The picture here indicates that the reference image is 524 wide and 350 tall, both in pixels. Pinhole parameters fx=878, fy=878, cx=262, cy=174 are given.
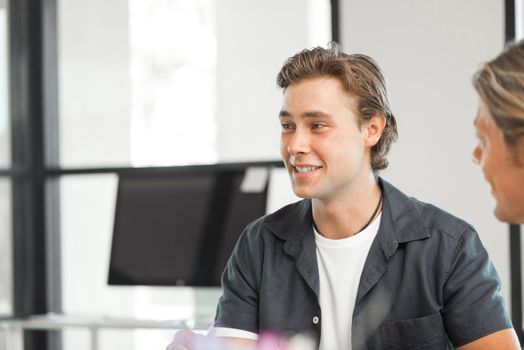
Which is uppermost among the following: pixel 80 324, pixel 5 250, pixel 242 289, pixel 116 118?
pixel 116 118

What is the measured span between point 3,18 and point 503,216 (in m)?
3.68

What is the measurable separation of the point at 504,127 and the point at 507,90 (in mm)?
66

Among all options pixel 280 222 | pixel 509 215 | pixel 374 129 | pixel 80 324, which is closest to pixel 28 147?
pixel 80 324

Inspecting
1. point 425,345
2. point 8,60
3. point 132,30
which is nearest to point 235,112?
point 132,30

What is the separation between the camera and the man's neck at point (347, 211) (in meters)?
2.21

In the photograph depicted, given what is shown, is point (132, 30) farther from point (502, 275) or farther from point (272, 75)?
point (502, 275)

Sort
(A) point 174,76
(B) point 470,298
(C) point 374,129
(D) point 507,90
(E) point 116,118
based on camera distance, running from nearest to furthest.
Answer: (D) point 507,90, (B) point 470,298, (C) point 374,129, (A) point 174,76, (E) point 116,118

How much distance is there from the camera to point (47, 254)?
4758 mm

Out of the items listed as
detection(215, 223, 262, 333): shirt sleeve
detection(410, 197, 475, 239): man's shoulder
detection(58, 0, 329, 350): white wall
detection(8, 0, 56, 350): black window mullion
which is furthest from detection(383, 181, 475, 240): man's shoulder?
detection(8, 0, 56, 350): black window mullion

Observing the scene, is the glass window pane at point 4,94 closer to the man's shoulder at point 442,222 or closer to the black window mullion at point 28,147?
the black window mullion at point 28,147

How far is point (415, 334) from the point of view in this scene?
2.07m

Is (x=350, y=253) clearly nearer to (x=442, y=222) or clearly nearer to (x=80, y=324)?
(x=442, y=222)

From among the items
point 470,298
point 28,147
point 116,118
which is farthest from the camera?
point 28,147

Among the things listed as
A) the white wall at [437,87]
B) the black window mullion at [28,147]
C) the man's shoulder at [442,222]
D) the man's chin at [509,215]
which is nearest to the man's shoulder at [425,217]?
the man's shoulder at [442,222]
